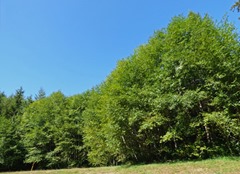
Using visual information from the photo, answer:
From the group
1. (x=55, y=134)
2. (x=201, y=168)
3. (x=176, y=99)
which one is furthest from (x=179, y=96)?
(x=55, y=134)

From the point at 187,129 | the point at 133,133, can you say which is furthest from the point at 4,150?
the point at 187,129

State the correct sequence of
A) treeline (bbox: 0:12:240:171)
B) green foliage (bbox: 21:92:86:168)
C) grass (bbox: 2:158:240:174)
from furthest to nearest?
green foliage (bbox: 21:92:86:168)
treeline (bbox: 0:12:240:171)
grass (bbox: 2:158:240:174)

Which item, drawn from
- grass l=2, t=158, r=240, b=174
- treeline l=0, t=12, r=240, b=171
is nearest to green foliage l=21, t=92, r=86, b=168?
treeline l=0, t=12, r=240, b=171

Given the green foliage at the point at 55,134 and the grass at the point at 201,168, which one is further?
the green foliage at the point at 55,134

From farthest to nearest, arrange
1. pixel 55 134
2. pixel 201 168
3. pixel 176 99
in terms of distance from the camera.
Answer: pixel 55 134 → pixel 176 99 → pixel 201 168

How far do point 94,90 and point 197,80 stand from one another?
44.7 ft

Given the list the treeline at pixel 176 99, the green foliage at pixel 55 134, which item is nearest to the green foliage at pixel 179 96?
the treeline at pixel 176 99

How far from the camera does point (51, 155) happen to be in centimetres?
2422

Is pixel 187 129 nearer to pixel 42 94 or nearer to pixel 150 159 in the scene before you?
pixel 150 159

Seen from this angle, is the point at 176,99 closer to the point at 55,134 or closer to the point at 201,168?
the point at 201,168

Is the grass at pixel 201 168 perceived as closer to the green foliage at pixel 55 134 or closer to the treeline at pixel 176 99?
the treeline at pixel 176 99

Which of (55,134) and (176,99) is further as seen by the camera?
(55,134)

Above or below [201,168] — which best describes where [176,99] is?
above

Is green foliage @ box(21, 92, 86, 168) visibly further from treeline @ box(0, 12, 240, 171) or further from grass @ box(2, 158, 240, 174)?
grass @ box(2, 158, 240, 174)
